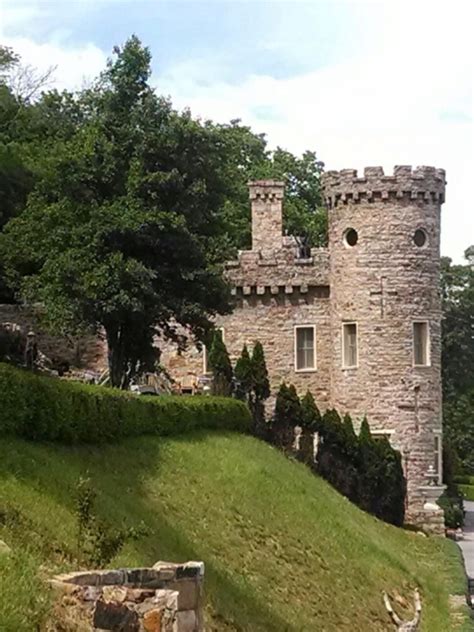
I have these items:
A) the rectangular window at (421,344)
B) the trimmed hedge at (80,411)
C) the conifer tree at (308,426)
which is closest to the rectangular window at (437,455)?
the rectangular window at (421,344)

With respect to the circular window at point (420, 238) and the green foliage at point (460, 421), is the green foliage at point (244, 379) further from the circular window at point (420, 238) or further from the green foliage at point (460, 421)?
the green foliage at point (460, 421)

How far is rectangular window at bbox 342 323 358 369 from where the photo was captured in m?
34.5

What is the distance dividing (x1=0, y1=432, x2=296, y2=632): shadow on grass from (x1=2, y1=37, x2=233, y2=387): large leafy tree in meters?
7.98

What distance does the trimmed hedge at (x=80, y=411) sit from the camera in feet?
52.4

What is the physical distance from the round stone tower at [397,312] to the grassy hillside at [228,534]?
6.17 meters

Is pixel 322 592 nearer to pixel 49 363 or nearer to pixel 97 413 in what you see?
pixel 97 413

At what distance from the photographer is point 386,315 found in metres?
33.9

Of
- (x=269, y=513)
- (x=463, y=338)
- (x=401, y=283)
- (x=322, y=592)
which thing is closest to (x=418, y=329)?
(x=401, y=283)

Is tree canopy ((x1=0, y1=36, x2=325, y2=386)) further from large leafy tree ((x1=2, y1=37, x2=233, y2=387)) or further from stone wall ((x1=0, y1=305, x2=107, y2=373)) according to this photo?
stone wall ((x1=0, y1=305, x2=107, y2=373))

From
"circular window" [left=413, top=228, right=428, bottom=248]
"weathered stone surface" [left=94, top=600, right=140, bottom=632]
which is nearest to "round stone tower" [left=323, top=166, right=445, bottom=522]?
"circular window" [left=413, top=228, right=428, bottom=248]

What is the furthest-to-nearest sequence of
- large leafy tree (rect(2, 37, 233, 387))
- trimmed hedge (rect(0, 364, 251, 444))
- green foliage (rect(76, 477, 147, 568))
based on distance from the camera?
large leafy tree (rect(2, 37, 233, 387)) < trimmed hedge (rect(0, 364, 251, 444)) < green foliage (rect(76, 477, 147, 568))

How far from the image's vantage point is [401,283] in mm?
33969

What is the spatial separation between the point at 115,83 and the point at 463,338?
1519 inches

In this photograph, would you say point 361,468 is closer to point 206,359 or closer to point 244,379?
point 244,379
